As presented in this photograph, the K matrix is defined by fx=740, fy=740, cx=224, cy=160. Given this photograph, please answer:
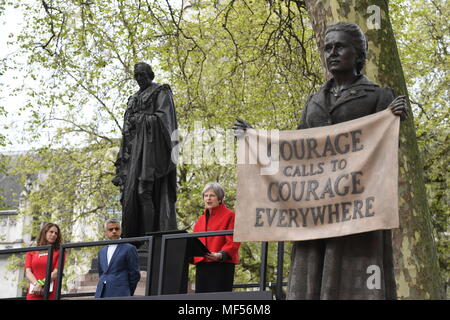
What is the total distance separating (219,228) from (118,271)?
1321mm

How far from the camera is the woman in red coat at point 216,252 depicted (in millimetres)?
8094

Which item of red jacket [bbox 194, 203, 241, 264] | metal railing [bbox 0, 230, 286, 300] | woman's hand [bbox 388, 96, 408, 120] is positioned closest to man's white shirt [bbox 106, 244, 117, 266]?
metal railing [bbox 0, 230, 286, 300]

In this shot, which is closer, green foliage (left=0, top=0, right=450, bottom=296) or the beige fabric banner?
the beige fabric banner

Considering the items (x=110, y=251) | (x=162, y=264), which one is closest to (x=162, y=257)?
(x=162, y=264)

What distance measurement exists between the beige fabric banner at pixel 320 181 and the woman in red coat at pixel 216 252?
2.53 metres

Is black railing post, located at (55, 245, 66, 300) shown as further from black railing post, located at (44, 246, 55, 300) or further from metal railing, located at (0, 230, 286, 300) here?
black railing post, located at (44, 246, 55, 300)

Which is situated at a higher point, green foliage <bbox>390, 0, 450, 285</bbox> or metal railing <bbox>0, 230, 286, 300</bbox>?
green foliage <bbox>390, 0, 450, 285</bbox>

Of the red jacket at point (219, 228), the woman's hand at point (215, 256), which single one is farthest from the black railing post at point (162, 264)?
the woman's hand at point (215, 256)

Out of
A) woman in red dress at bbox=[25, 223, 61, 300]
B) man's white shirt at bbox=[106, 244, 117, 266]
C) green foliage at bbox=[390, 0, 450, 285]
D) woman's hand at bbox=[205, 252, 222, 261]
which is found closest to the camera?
woman's hand at bbox=[205, 252, 222, 261]

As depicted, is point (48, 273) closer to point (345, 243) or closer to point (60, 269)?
point (60, 269)

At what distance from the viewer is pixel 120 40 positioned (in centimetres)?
2377

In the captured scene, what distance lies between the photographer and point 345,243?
4902 millimetres

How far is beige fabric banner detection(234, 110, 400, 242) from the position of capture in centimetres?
497
